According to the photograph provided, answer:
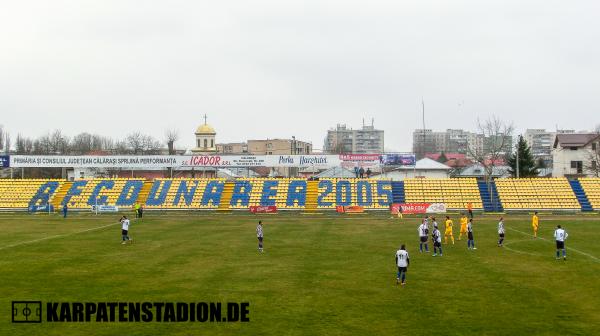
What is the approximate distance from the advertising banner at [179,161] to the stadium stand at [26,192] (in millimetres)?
2736

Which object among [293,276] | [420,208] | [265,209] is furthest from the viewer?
[265,209]

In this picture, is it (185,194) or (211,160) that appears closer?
(185,194)

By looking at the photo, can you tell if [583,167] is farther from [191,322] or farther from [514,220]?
[191,322]

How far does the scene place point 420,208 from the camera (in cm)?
6006

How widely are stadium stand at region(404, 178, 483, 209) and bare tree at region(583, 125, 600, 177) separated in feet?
81.5

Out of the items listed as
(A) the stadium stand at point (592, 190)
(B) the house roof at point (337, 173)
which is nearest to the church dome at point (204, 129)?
(B) the house roof at point (337, 173)

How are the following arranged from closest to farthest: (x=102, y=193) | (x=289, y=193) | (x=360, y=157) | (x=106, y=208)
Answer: (x=106, y=208) < (x=289, y=193) < (x=360, y=157) < (x=102, y=193)

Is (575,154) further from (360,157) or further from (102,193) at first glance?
(102,193)

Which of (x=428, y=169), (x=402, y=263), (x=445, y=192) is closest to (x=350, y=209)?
(x=445, y=192)

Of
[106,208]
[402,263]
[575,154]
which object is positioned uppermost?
[575,154]

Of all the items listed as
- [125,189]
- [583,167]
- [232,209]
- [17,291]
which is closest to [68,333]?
[17,291]

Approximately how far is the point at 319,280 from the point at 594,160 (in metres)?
78.9

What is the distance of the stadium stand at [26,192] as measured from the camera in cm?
7031

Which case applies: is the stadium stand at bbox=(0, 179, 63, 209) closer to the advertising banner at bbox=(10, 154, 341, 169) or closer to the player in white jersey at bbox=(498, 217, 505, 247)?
the advertising banner at bbox=(10, 154, 341, 169)
